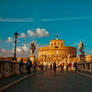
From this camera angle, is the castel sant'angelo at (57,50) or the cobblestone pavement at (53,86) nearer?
the cobblestone pavement at (53,86)

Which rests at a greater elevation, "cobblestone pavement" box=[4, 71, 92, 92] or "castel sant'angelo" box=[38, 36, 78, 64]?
"castel sant'angelo" box=[38, 36, 78, 64]

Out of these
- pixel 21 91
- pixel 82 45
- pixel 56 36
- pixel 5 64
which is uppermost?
pixel 56 36

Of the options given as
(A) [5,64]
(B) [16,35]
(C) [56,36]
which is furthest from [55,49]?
(A) [5,64]

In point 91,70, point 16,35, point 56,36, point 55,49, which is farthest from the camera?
point 56,36

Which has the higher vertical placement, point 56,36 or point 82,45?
point 56,36

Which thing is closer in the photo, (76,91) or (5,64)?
(76,91)

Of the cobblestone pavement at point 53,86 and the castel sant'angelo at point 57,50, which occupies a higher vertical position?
the castel sant'angelo at point 57,50

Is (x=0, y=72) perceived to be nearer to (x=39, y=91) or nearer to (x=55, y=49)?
(x=39, y=91)

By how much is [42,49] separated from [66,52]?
64.3ft

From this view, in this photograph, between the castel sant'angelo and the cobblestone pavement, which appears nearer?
the cobblestone pavement

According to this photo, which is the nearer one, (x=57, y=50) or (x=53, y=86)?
(x=53, y=86)

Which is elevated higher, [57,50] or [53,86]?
[57,50]

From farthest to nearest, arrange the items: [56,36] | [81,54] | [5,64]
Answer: [56,36], [81,54], [5,64]

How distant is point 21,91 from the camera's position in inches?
280
